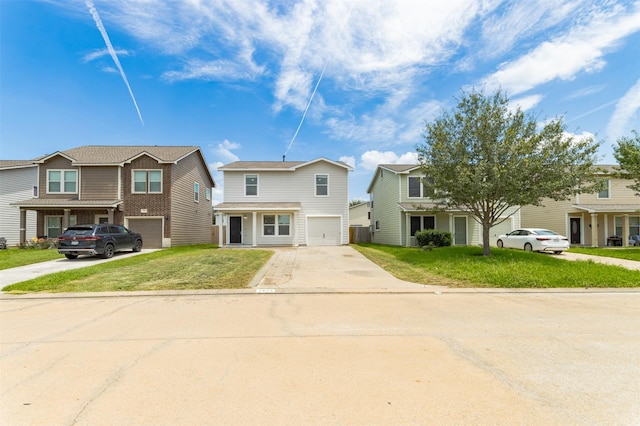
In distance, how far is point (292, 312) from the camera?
622 centimetres

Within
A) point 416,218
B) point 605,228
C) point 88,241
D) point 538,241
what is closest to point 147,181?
point 88,241

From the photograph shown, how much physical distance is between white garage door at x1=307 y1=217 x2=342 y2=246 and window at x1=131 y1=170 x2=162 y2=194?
10663 millimetres

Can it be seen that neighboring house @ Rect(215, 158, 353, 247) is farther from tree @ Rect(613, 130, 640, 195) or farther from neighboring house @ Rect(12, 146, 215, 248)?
tree @ Rect(613, 130, 640, 195)

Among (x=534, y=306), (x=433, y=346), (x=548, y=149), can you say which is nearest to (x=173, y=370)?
(x=433, y=346)

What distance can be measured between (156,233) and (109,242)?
5.84 m

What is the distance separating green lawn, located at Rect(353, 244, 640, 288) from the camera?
8961 millimetres

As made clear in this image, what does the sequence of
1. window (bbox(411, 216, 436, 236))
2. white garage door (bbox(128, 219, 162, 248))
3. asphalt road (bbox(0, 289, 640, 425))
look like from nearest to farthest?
asphalt road (bbox(0, 289, 640, 425)) → white garage door (bbox(128, 219, 162, 248)) → window (bbox(411, 216, 436, 236))

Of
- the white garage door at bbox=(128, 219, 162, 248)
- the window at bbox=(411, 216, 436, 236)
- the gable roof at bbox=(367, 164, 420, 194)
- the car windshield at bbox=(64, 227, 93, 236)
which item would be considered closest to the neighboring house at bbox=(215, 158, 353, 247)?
the gable roof at bbox=(367, 164, 420, 194)

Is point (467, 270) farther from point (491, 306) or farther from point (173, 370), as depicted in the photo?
point (173, 370)

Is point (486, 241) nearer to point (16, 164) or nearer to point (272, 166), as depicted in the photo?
point (272, 166)

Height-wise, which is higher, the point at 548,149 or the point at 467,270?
the point at 548,149

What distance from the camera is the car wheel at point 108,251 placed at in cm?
1521

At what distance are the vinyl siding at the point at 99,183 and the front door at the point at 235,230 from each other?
7.87m

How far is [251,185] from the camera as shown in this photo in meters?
Answer: 23.1
